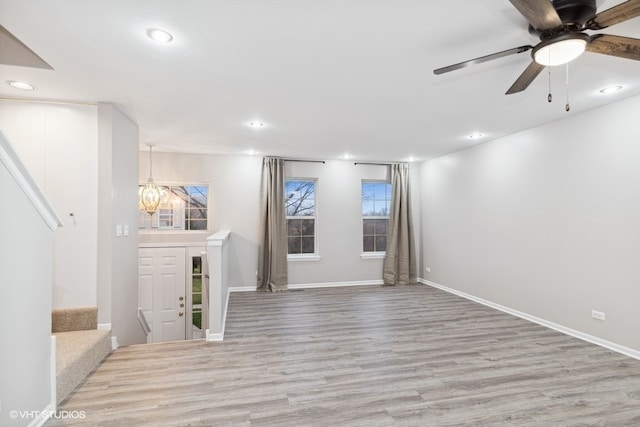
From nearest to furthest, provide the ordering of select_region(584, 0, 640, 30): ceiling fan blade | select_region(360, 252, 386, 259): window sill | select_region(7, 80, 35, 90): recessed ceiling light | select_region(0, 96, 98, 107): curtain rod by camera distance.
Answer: select_region(584, 0, 640, 30): ceiling fan blade
select_region(7, 80, 35, 90): recessed ceiling light
select_region(0, 96, 98, 107): curtain rod
select_region(360, 252, 386, 259): window sill

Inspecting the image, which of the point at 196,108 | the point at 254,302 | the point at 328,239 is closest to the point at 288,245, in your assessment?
the point at 328,239

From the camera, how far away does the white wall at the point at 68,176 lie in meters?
2.92

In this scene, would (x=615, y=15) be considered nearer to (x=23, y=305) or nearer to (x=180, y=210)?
(x=23, y=305)

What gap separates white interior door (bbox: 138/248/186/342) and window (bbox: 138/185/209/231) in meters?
0.51

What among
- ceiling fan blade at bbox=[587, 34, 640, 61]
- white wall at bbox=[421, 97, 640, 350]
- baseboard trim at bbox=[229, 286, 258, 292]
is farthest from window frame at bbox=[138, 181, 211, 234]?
ceiling fan blade at bbox=[587, 34, 640, 61]

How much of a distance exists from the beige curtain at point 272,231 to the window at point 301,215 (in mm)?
343

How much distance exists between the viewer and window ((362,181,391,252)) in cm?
633

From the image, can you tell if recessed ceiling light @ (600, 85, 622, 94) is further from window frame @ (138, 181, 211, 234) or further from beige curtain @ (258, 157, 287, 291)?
window frame @ (138, 181, 211, 234)

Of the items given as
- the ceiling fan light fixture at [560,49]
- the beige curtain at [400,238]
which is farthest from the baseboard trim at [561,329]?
the ceiling fan light fixture at [560,49]

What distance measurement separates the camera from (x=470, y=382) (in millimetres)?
2451

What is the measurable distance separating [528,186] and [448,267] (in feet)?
7.06

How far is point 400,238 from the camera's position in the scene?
6152 millimetres

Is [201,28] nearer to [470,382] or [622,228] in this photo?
[470,382]

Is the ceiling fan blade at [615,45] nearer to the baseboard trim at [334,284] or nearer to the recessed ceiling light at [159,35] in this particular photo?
the recessed ceiling light at [159,35]
